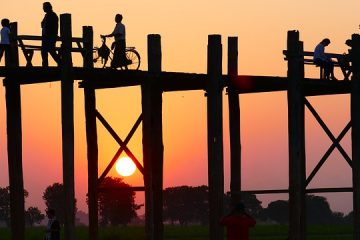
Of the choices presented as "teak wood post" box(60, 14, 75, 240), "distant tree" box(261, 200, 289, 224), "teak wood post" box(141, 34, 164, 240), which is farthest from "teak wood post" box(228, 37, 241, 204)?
"distant tree" box(261, 200, 289, 224)

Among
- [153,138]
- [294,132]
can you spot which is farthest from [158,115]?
[294,132]

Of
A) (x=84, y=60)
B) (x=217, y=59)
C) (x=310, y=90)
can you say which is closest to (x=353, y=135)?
(x=310, y=90)

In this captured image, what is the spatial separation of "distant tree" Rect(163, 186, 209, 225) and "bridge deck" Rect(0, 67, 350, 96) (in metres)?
111

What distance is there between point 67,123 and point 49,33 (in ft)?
6.72

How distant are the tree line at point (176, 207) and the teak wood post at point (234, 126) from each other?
90407mm

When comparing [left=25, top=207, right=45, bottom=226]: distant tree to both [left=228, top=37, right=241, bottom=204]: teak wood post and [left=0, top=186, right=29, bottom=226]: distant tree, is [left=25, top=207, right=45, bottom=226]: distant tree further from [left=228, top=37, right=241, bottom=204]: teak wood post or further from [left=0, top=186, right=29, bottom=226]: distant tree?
[left=228, top=37, right=241, bottom=204]: teak wood post

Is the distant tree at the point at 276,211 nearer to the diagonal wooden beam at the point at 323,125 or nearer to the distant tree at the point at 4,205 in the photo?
the distant tree at the point at 4,205

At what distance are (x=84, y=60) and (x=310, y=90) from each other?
6.26 metres

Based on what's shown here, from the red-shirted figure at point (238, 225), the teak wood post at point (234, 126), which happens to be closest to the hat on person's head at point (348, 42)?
the teak wood post at point (234, 126)

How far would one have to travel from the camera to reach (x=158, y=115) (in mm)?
28703

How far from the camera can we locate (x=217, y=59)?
28.6 meters

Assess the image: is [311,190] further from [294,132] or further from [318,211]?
[318,211]

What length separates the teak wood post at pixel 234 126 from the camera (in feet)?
99.1

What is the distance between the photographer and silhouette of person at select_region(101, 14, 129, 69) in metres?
29.0
